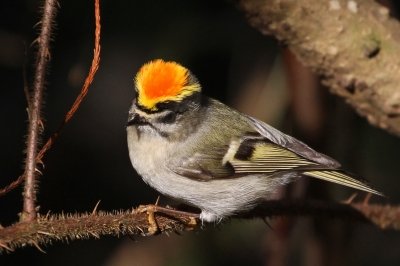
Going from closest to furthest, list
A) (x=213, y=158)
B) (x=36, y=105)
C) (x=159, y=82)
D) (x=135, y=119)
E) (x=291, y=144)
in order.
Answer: (x=36, y=105), (x=159, y=82), (x=135, y=119), (x=213, y=158), (x=291, y=144)

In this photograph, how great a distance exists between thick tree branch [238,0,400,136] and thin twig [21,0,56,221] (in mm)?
1257

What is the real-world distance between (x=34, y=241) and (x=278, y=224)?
1.93 metres

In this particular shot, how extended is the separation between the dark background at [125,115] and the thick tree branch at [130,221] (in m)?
0.99

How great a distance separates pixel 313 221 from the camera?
374 centimetres

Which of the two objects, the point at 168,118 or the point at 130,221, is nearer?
the point at 130,221

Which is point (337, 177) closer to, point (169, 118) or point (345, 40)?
point (345, 40)

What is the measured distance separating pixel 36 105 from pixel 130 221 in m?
0.49

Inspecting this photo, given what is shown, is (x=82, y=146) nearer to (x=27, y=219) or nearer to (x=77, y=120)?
(x=77, y=120)

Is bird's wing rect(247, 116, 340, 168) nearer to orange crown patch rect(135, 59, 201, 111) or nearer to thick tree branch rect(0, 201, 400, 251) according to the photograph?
thick tree branch rect(0, 201, 400, 251)

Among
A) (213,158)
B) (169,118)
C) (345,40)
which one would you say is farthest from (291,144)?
(169,118)

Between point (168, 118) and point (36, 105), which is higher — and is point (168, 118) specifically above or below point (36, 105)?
below

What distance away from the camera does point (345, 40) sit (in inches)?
125

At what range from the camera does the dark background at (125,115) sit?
13.4 ft

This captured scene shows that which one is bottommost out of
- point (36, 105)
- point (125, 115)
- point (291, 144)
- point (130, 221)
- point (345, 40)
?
point (125, 115)
